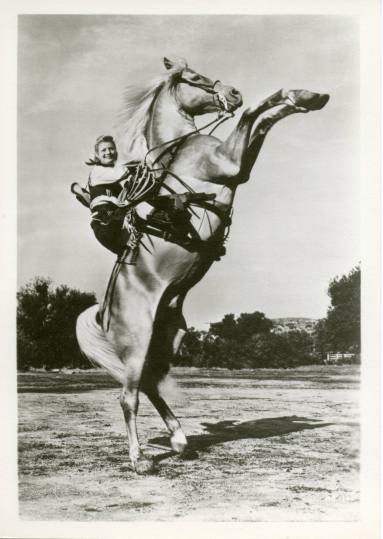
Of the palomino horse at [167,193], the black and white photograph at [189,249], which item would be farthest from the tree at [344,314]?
the palomino horse at [167,193]

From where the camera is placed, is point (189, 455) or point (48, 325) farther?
point (48, 325)

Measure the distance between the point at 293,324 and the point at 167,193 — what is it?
3.00ft

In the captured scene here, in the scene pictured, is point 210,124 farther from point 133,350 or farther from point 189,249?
point 133,350

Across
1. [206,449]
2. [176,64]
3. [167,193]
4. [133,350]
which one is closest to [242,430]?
[206,449]

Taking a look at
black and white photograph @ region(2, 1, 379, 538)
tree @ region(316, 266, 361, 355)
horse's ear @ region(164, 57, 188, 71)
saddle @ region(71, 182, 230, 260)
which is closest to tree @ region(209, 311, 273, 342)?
black and white photograph @ region(2, 1, 379, 538)

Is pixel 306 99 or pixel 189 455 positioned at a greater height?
pixel 306 99

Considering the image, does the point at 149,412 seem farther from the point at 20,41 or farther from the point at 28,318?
the point at 20,41

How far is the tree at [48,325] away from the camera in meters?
3.90

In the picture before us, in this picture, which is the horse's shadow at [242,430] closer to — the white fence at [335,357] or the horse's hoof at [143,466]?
the horse's hoof at [143,466]

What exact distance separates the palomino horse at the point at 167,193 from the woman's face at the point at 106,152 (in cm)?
5

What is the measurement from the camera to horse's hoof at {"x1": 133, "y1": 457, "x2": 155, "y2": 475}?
12.5 feet

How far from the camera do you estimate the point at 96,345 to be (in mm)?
3941

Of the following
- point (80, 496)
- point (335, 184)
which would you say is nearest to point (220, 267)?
point (335, 184)

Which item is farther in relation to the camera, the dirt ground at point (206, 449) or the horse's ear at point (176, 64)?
the horse's ear at point (176, 64)
